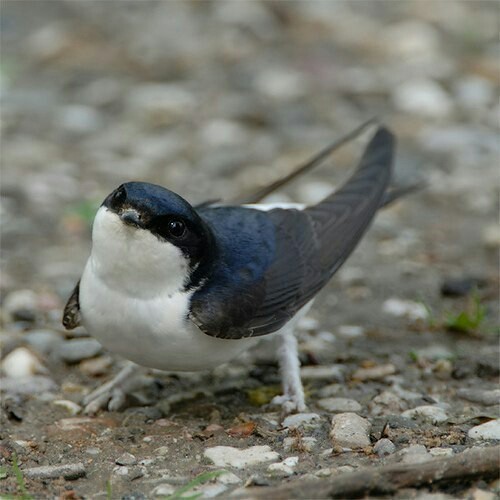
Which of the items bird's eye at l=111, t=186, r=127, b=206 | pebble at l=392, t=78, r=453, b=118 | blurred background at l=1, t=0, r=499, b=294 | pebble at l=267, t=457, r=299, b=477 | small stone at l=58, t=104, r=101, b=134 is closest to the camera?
pebble at l=267, t=457, r=299, b=477

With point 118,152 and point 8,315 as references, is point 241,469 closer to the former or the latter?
point 8,315

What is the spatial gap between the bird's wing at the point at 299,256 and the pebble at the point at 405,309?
55 cm

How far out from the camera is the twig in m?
2.48

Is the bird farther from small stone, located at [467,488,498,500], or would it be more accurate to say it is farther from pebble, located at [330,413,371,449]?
small stone, located at [467,488,498,500]

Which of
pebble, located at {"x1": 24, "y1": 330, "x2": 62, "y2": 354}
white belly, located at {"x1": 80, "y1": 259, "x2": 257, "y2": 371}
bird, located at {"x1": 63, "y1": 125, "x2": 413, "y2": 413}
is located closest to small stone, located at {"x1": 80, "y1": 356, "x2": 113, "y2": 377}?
pebble, located at {"x1": 24, "y1": 330, "x2": 62, "y2": 354}

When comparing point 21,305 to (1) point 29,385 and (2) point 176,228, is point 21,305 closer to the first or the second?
(1) point 29,385

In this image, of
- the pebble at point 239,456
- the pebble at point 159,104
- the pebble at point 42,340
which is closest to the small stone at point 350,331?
the pebble at point 42,340

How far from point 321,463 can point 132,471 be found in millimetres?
537

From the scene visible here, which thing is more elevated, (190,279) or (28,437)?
(190,279)

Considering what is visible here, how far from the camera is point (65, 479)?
286 centimetres

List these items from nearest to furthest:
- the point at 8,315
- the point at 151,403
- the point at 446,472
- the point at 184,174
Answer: the point at 446,472 → the point at 151,403 → the point at 8,315 → the point at 184,174


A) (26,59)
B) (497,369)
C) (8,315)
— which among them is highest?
(26,59)

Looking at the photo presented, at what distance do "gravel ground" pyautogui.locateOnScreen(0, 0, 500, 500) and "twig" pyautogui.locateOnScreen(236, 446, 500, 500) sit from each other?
3cm

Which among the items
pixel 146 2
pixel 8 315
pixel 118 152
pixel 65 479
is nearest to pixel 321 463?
pixel 65 479
